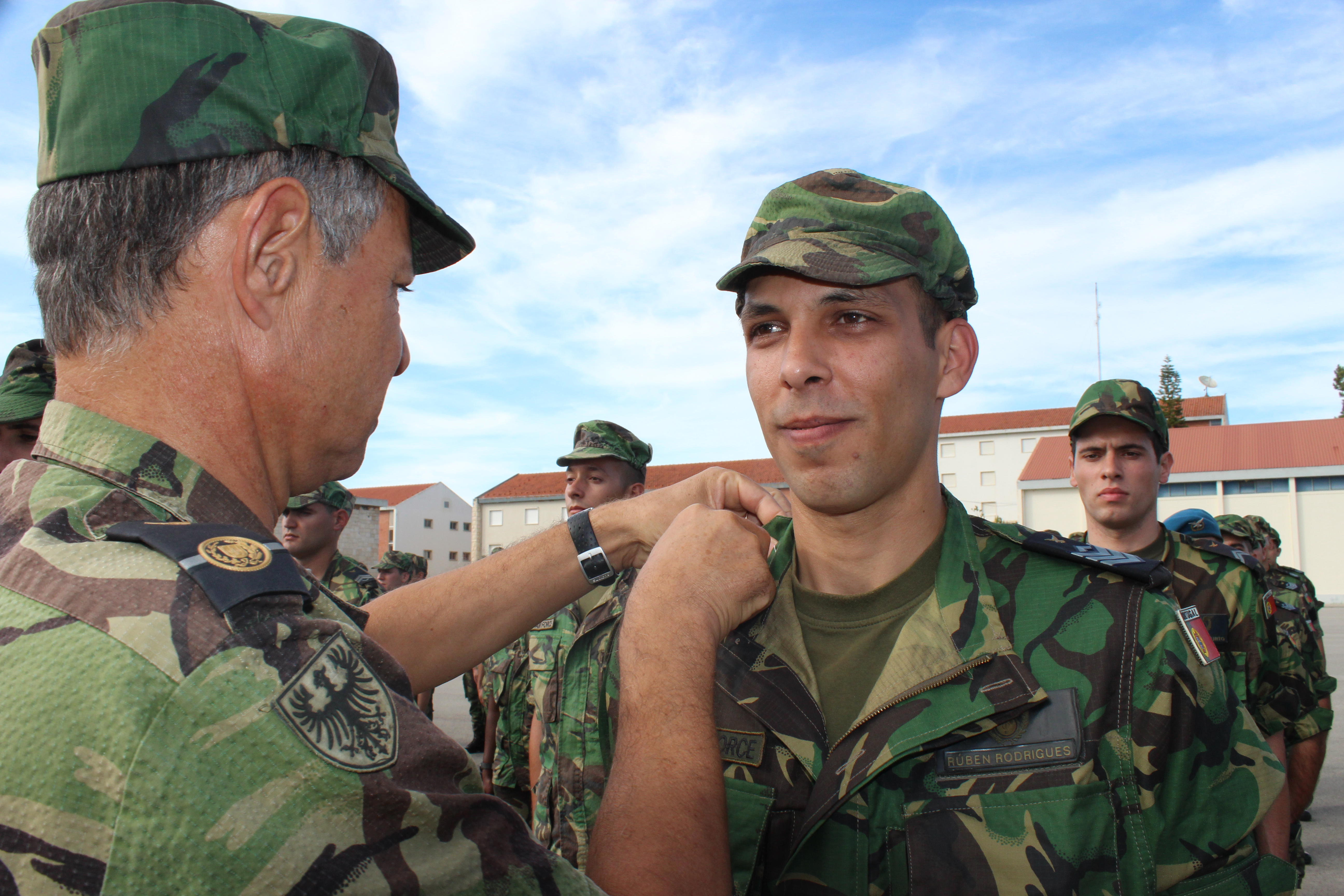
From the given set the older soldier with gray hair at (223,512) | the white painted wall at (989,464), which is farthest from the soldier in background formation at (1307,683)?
the white painted wall at (989,464)

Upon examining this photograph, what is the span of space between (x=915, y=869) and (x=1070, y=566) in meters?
0.97

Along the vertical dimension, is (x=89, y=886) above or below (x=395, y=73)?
below

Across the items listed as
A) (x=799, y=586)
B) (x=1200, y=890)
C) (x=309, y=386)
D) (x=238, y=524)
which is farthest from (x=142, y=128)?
(x=1200, y=890)

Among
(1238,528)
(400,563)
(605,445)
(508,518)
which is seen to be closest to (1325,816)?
(1238,528)

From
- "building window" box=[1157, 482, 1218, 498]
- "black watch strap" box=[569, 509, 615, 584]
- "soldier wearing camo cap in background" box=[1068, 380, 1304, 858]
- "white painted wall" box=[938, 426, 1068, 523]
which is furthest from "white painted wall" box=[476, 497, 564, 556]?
"black watch strap" box=[569, 509, 615, 584]

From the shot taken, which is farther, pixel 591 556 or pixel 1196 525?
pixel 1196 525

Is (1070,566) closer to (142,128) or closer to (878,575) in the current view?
(878,575)

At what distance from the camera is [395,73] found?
1740 millimetres

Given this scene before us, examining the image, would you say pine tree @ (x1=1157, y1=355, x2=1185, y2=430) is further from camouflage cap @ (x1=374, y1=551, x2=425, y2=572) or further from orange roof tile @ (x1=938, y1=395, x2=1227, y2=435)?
camouflage cap @ (x1=374, y1=551, x2=425, y2=572)

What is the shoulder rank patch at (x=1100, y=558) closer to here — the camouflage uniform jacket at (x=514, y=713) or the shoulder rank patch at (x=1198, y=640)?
the shoulder rank patch at (x=1198, y=640)

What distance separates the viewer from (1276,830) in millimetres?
3199

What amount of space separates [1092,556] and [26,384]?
5.10 m

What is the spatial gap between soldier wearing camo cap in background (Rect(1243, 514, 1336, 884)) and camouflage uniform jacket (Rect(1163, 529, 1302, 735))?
1.27ft

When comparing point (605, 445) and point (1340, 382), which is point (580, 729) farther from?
point (1340, 382)
